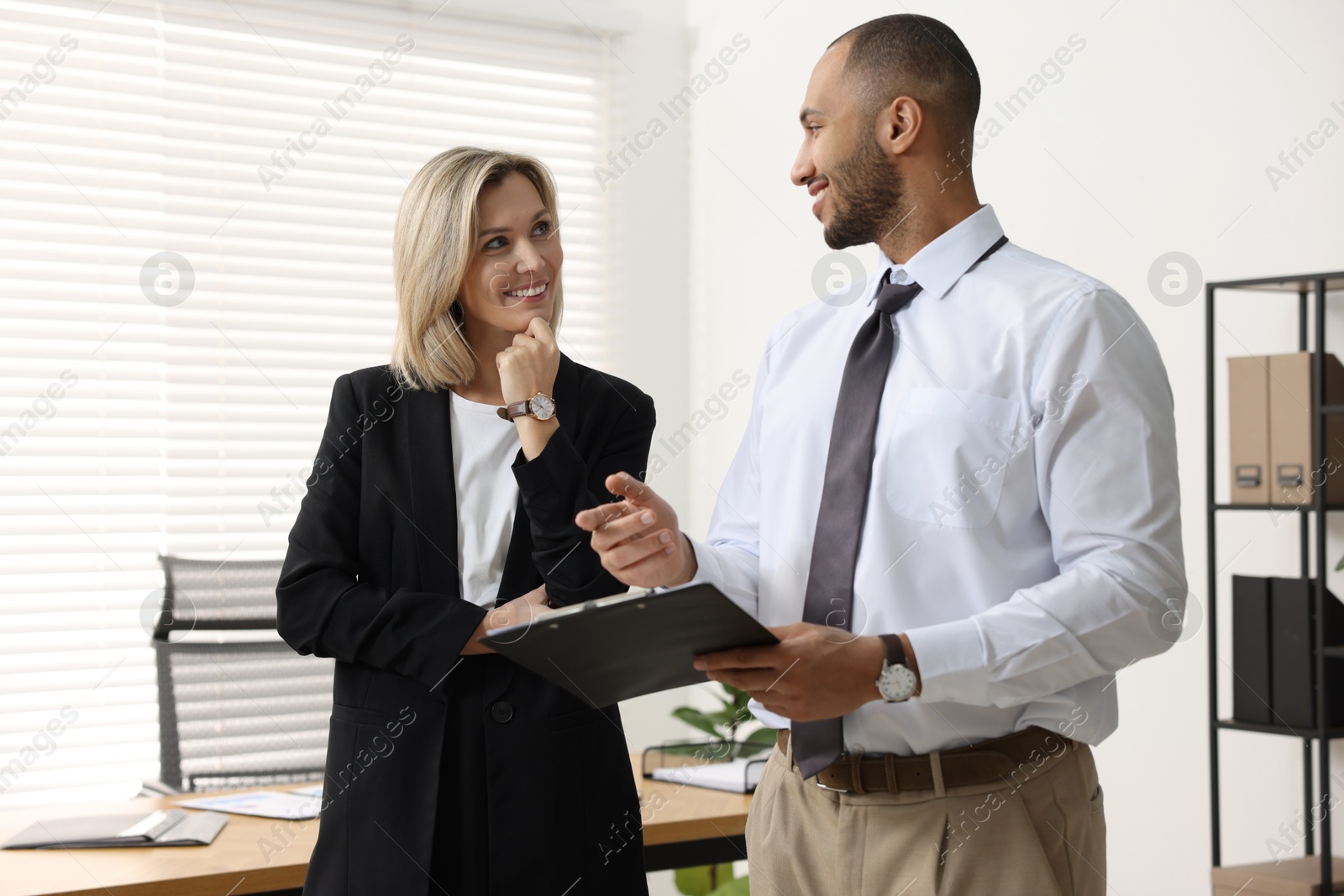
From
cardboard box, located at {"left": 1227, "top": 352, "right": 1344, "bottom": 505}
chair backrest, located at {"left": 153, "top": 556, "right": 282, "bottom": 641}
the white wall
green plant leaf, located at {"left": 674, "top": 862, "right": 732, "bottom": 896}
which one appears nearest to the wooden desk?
chair backrest, located at {"left": 153, "top": 556, "right": 282, "bottom": 641}

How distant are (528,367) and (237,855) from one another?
1.00m

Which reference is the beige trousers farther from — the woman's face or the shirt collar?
the woman's face

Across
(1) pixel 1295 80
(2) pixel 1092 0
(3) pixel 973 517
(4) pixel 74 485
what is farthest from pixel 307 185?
(3) pixel 973 517

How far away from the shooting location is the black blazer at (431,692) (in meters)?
1.73

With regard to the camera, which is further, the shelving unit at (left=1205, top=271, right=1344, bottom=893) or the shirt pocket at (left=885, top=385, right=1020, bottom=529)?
the shelving unit at (left=1205, top=271, right=1344, bottom=893)

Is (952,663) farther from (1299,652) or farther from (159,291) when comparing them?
(159,291)

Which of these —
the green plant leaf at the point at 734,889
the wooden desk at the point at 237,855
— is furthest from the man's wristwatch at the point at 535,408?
the green plant leaf at the point at 734,889

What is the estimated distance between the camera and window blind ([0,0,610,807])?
13.4 feet

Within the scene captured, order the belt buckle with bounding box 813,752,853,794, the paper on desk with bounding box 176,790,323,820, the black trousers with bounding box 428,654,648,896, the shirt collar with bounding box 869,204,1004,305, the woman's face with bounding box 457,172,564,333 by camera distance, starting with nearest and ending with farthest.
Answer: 1. the belt buckle with bounding box 813,752,853,794
2. the shirt collar with bounding box 869,204,1004,305
3. the black trousers with bounding box 428,654,648,896
4. the woman's face with bounding box 457,172,564,333
5. the paper on desk with bounding box 176,790,323,820

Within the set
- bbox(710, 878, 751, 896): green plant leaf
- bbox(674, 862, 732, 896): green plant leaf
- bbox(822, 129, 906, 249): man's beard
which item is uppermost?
bbox(822, 129, 906, 249): man's beard

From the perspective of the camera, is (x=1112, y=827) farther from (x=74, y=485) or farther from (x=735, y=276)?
(x=74, y=485)

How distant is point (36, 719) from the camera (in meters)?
4.04

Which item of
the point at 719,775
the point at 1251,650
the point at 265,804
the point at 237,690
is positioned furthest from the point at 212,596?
the point at 1251,650

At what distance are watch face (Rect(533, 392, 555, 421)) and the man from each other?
373 millimetres
